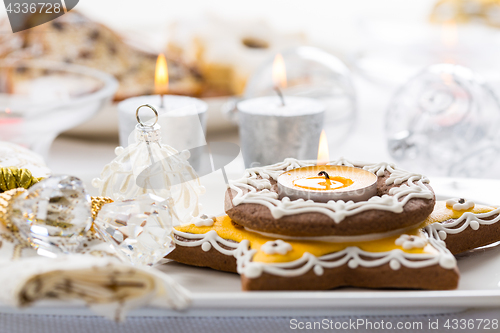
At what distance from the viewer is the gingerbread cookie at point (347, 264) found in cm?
40

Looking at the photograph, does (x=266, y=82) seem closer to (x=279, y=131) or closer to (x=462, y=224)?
(x=279, y=131)

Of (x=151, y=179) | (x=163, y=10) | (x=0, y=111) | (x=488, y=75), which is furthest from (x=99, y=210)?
(x=163, y=10)

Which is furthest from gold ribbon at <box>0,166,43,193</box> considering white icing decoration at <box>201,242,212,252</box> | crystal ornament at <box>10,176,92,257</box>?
white icing decoration at <box>201,242,212,252</box>

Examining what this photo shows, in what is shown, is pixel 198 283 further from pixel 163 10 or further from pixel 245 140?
pixel 163 10

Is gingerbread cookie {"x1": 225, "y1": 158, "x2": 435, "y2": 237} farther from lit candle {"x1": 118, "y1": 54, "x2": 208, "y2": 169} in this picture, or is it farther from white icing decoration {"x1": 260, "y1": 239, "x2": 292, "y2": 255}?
lit candle {"x1": 118, "y1": 54, "x2": 208, "y2": 169}

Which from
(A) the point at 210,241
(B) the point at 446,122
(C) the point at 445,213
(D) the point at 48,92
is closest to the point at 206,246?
(A) the point at 210,241

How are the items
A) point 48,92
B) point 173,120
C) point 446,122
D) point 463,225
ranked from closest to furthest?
point 463,225, point 173,120, point 446,122, point 48,92

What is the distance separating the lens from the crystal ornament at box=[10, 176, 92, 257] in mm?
420

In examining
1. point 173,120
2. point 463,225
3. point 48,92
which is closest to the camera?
point 463,225

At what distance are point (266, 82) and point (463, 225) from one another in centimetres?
56

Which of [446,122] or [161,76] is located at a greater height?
[161,76]

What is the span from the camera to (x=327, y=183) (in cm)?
47

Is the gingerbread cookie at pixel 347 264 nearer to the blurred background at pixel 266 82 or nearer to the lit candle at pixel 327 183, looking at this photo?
the lit candle at pixel 327 183

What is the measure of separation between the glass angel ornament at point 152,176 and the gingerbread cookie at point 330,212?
0.09 meters
